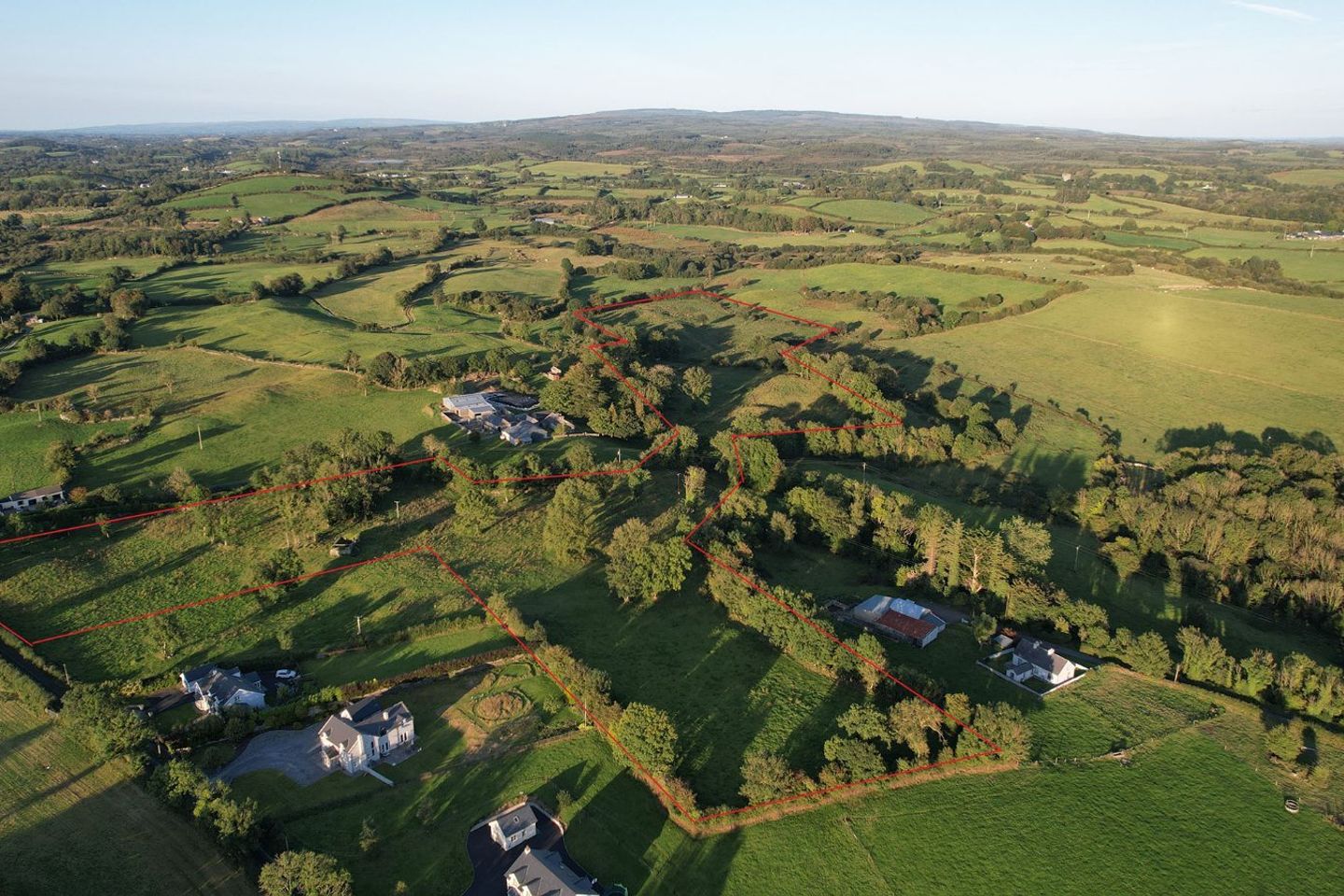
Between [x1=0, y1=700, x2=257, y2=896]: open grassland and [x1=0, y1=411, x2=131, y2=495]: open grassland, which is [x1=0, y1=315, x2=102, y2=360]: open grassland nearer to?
[x1=0, y1=411, x2=131, y2=495]: open grassland

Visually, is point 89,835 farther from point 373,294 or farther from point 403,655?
point 373,294

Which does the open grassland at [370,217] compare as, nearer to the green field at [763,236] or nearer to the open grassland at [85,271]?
the open grassland at [85,271]

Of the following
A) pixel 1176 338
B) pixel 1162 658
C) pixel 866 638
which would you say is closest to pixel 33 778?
pixel 866 638

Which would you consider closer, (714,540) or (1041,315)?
(714,540)

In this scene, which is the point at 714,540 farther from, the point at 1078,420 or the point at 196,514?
the point at 1078,420

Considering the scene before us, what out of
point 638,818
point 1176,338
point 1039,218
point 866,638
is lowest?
point 638,818

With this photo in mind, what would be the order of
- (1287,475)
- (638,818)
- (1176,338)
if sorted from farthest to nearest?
(1176,338)
(1287,475)
(638,818)

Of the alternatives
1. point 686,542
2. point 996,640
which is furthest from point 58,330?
point 996,640
